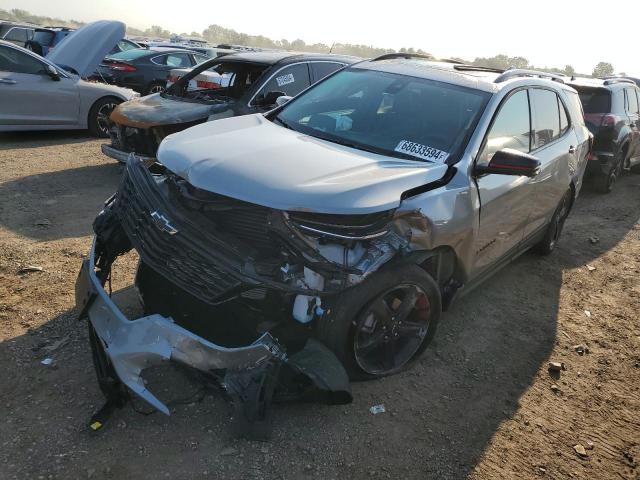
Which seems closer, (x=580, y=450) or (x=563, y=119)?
(x=580, y=450)

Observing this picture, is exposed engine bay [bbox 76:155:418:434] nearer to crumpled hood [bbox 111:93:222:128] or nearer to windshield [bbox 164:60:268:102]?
crumpled hood [bbox 111:93:222:128]

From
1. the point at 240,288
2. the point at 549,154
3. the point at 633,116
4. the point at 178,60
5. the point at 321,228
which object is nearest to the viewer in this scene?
the point at 240,288

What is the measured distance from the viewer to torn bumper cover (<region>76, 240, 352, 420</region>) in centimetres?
253

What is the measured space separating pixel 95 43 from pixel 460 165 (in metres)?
7.82

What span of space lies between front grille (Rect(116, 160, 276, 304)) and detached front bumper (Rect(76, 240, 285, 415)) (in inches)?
8.8

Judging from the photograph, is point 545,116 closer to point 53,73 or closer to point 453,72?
point 453,72

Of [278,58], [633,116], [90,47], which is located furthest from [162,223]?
[633,116]

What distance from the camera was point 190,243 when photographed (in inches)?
109

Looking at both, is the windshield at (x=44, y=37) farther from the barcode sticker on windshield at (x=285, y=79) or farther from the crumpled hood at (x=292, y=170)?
the crumpled hood at (x=292, y=170)

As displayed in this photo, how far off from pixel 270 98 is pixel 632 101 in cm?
624

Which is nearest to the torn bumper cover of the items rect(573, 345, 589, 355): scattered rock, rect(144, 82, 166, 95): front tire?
rect(573, 345, 589, 355): scattered rock

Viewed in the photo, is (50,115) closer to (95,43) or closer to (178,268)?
(95,43)

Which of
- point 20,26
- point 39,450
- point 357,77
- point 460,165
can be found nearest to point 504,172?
point 460,165

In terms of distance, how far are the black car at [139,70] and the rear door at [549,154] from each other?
1050 cm
